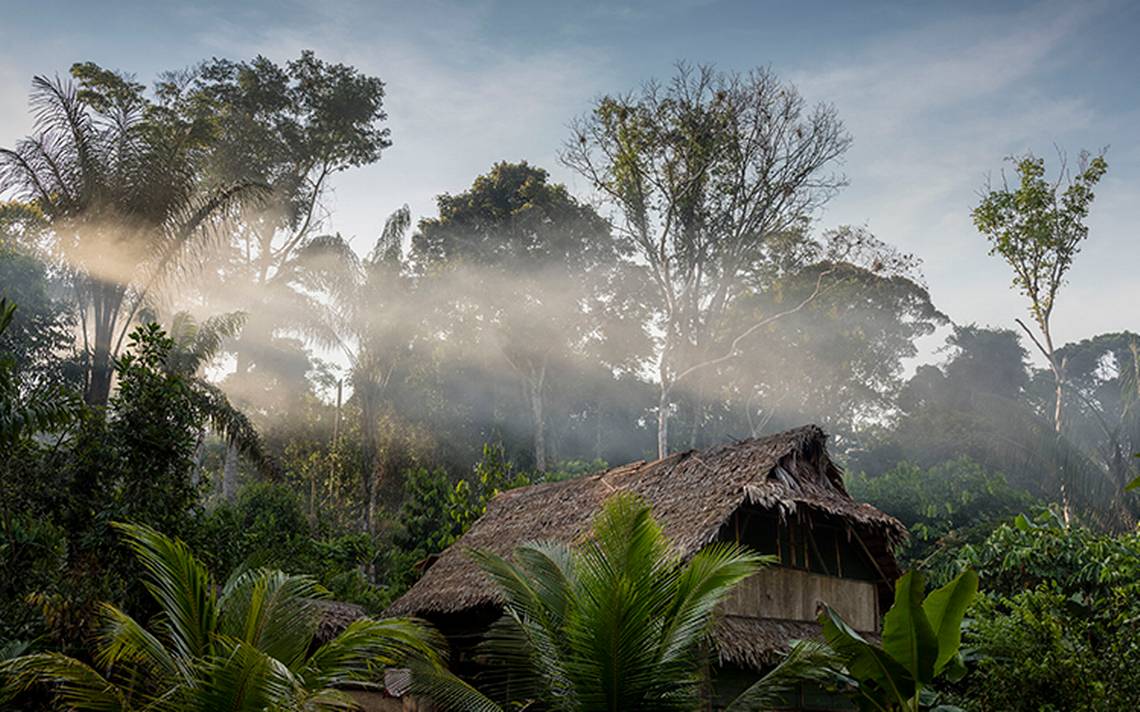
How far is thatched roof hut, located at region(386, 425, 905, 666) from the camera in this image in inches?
410

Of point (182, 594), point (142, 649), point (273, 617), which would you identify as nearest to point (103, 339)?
point (182, 594)

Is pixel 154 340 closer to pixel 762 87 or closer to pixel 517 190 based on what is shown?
pixel 762 87

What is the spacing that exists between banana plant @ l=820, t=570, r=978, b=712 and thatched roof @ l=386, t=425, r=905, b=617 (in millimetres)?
2484

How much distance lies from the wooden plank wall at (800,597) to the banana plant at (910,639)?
237cm

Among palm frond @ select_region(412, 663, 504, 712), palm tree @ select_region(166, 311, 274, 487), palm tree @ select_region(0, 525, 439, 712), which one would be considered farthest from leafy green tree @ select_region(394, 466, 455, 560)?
palm tree @ select_region(0, 525, 439, 712)

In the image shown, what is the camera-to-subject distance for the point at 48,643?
373 inches

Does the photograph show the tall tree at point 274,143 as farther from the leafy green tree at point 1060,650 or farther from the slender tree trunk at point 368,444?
the leafy green tree at point 1060,650

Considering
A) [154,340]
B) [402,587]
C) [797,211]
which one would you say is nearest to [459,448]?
[402,587]

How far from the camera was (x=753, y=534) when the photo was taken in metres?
11.3

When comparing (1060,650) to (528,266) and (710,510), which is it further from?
(528,266)

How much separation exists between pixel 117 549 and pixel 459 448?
17934mm

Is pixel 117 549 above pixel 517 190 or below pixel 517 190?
below

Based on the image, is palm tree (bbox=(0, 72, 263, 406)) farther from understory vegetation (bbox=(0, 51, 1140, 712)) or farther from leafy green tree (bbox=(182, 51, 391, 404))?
leafy green tree (bbox=(182, 51, 391, 404))

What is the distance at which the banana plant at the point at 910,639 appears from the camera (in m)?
7.18
